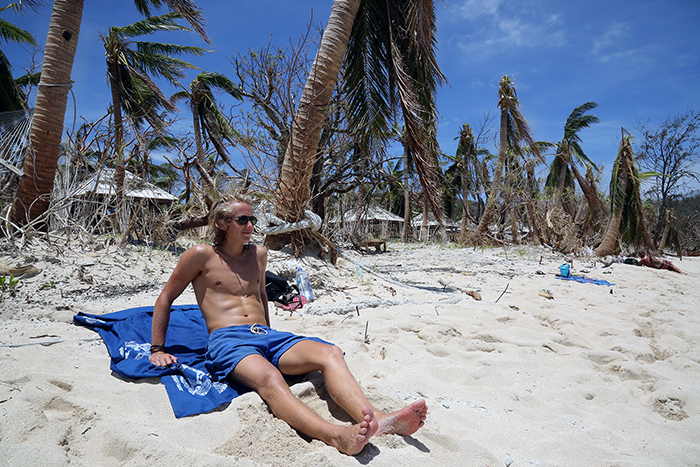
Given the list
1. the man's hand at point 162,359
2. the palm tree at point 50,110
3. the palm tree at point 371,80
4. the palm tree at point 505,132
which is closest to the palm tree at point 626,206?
the palm tree at point 505,132

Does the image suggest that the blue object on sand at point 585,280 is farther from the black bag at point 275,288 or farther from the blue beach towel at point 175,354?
the blue beach towel at point 175,354

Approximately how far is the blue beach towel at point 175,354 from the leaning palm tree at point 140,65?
9409mm

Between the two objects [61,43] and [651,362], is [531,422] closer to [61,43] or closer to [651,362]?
[651,362]

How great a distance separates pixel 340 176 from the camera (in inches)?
247

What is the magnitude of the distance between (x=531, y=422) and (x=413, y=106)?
15.4 ft

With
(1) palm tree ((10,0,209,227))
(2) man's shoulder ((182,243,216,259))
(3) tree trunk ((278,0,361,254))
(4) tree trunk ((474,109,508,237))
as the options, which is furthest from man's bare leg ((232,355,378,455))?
(4) tree trunk ((474,109,508,237))

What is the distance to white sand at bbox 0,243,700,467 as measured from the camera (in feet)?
4.53

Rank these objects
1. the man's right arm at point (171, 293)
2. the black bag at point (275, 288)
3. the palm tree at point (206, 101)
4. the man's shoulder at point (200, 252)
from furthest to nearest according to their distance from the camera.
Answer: the palm tree at point (206, 101) → the black bag at point (275, 288) → the man's shoulder at point (200, 252) → the man's right arm at point (171, 293)

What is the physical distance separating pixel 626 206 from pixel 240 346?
47.2ft

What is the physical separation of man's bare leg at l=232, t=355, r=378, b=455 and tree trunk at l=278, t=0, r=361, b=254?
3280mm

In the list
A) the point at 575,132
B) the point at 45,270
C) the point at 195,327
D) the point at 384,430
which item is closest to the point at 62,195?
the point at 45,270

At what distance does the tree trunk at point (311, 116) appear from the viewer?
4.91m

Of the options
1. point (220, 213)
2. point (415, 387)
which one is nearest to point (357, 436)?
point (415, 387)

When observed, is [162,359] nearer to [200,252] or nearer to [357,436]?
[200,252]
